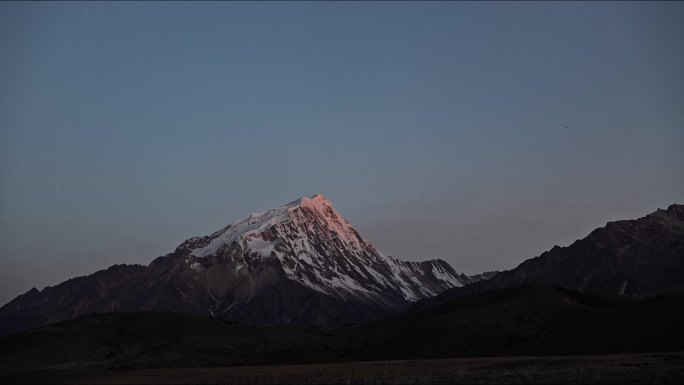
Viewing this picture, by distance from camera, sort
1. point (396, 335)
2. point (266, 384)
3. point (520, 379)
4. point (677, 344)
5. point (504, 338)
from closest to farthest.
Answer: point (520, 379) < point (266, 384) < point (677, 344) < point (504, 338) < point (396, 335)

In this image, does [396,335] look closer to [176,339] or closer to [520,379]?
[176,339]

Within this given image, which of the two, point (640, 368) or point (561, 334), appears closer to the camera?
point (640, 368)

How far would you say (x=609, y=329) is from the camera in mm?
113438

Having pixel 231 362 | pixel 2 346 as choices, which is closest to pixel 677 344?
pixel 231 362

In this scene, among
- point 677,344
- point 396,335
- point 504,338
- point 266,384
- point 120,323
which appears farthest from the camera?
point 120,323

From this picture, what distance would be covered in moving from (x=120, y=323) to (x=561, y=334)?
278ft

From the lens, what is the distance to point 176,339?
143500 millimetres

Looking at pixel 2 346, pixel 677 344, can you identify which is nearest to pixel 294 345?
pixel 2 346

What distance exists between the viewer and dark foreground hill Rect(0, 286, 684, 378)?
370 ft

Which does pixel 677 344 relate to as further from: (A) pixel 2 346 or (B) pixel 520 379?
(A) pixel 2 346

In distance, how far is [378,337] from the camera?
13675 centimetres

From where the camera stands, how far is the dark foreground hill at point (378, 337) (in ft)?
370

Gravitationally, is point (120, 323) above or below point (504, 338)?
above

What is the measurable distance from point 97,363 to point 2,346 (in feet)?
86.5
